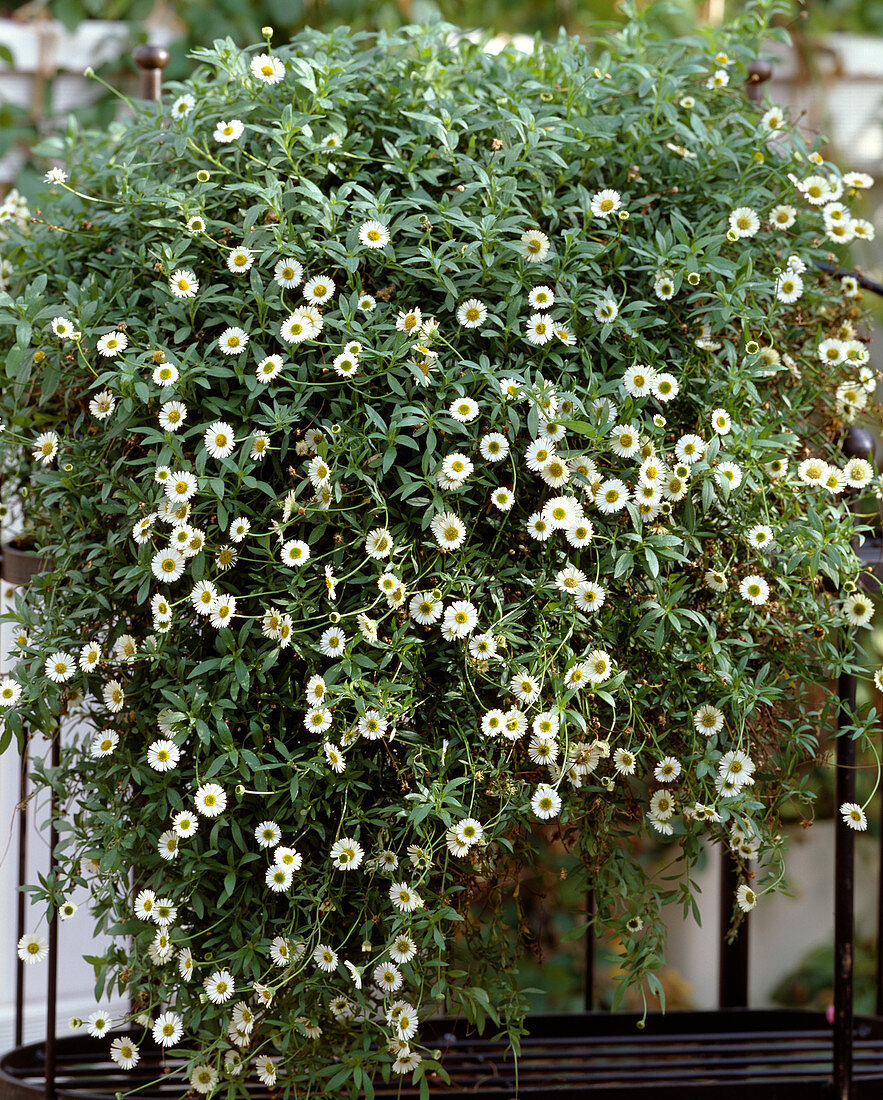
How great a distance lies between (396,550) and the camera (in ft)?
3.43

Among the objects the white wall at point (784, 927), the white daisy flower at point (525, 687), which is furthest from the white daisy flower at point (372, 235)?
the white wall at point (784, 927)

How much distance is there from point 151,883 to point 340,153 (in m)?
0.79

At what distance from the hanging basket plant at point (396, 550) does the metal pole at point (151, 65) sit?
335 millimetres

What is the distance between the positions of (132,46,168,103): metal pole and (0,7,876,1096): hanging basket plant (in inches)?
13.2

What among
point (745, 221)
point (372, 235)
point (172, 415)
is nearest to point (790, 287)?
point (745, 221)

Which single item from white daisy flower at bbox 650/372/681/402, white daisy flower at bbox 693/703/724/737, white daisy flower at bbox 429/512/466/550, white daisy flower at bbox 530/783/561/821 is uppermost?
white daisy flower at bbox 650/372/681/402

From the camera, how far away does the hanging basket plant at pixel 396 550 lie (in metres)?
1.03

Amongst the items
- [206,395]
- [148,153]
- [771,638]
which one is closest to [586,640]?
[771,638]

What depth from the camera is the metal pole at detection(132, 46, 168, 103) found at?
147 centimetres

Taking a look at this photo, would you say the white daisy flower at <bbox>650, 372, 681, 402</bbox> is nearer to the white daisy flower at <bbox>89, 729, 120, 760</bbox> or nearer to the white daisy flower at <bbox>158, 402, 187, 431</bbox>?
the white daisy flower at <bbox>158, 402, 187, 431</bbox>

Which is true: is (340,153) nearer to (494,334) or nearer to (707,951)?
(494,334)

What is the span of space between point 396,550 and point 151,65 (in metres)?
0.90

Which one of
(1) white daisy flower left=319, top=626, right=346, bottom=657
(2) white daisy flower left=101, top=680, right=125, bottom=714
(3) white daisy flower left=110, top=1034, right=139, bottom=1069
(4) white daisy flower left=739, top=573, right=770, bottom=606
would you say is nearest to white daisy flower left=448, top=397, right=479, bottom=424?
(1) white daisy flower left=319, top=626, right=346, bottom=657

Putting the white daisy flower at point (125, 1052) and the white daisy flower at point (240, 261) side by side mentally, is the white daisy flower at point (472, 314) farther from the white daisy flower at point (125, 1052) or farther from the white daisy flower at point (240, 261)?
the white daisy flower at point (125, 1052)
